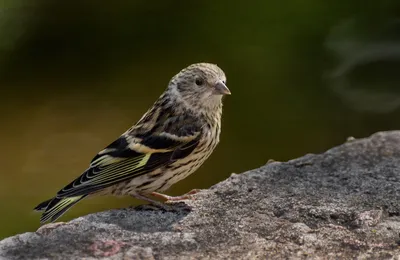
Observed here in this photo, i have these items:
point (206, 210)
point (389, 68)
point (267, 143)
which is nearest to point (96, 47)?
point (267, 143)

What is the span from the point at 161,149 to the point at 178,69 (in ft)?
10.7

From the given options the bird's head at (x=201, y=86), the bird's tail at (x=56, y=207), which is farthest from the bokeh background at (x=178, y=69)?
the bird's tail at (x=56, y=207)

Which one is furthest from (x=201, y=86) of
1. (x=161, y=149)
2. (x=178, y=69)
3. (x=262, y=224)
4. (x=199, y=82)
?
(x=178, y=69)

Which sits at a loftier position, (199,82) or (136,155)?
(199,82)

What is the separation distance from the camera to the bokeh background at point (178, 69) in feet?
20.3

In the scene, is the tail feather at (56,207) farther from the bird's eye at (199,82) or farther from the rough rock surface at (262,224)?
the bird's eye at (199,82)

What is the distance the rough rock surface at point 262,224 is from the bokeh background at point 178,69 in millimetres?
2061

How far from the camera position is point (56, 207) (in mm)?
3562

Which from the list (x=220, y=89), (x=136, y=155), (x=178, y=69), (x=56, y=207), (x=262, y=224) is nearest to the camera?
(x=262, y=224)

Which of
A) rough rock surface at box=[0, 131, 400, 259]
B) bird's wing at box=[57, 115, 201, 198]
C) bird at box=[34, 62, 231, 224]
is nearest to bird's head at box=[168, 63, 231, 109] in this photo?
bird at box=[34, 62, 231, 224]

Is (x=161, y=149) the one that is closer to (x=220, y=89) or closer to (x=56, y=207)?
(x=220, y=89)

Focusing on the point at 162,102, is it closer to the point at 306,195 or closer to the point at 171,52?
the point at 306,195

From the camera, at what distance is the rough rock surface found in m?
3.15

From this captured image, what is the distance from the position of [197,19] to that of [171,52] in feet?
1.74
